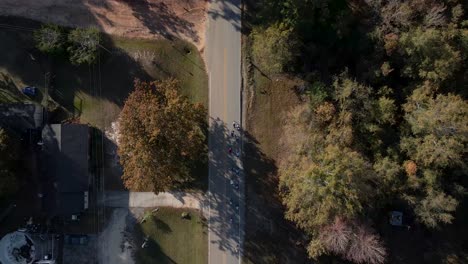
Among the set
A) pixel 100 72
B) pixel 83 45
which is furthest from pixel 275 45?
pixel 83 45

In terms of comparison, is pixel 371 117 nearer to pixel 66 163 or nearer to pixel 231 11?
pixel 231 11

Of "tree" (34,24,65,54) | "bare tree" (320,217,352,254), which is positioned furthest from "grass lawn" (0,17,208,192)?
"bare tree" (320,217,352,254)

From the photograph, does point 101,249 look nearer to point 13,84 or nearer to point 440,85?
point 13,84

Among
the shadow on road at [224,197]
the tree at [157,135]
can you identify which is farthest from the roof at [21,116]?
the shadow on road at [224,197]

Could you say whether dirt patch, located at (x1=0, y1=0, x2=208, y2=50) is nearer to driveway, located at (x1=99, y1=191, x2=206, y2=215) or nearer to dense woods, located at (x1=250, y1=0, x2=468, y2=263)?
dense woods, located at (x1=250, y1=0, x2=468, y2=263)

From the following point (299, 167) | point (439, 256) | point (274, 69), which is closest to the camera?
point (299, 167)

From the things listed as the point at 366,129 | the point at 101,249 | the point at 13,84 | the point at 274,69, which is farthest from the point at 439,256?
the point at 13,84
